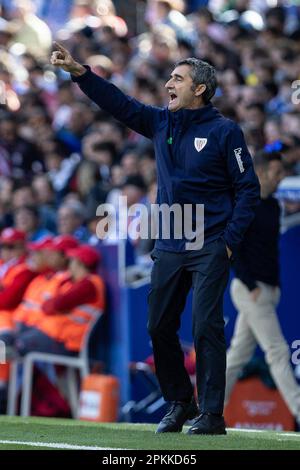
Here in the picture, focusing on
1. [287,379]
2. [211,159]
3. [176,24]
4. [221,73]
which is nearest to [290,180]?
[287,379]

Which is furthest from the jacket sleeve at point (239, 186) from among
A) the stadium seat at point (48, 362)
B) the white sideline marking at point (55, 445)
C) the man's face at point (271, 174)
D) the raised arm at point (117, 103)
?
the stadium seat at point (48, 362)

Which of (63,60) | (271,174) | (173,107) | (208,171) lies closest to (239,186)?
(208,171)

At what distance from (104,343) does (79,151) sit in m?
4.47

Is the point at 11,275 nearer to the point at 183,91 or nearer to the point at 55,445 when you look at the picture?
the point at 183,91

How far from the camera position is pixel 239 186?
735 cm

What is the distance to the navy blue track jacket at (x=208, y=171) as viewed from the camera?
24.0ft

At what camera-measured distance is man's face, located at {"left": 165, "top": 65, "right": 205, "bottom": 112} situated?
749cm

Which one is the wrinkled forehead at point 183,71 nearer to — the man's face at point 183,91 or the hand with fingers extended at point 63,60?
the man's face at point 183,91

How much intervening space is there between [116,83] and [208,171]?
32.7ft

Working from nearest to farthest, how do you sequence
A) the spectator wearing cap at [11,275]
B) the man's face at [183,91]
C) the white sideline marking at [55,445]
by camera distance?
1. the white sideline marking at [55,445]
2. the man's face at [183,91]
3. the spectator wearing cap at [11,275]

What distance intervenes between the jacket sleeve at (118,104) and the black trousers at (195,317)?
79 centimetres

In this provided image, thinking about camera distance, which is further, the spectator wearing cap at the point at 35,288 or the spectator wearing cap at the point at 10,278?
the spectator wearing cap at the point at 10,278

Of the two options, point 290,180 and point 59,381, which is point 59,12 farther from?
point 290,180
